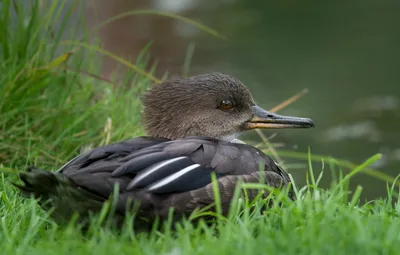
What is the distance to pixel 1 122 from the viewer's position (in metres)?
4.78

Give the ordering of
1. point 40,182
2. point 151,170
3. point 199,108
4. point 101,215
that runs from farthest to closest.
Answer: point 199,108 → point 151,170 → point 40,182 → point 101,215

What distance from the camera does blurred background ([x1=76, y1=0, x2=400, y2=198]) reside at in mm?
7352

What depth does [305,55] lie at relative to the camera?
10117mm

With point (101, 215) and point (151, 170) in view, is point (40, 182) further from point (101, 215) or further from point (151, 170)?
point (151, 170)

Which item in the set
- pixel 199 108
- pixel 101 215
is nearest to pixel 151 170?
pixel 101 215

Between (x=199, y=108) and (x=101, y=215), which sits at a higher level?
(x=199, y=108)

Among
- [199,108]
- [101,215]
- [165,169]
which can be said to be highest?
[199,108]

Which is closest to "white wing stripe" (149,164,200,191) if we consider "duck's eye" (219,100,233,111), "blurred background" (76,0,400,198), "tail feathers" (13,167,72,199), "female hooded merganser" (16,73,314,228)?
"female hooded merganser" (16,73,314,228)

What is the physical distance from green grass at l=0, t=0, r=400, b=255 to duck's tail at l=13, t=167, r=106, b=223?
68mm

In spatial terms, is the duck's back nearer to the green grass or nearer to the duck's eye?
the green grass

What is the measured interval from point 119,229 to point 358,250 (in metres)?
1.03

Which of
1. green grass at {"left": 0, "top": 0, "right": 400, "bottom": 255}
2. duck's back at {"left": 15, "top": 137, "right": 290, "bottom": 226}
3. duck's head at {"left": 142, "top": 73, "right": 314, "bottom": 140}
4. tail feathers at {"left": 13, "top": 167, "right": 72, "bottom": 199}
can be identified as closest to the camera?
green grass at {"left": 0, "top": 0, "right": 400, "bottom": 255}

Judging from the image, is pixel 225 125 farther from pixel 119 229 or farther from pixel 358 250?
pixel 358 250

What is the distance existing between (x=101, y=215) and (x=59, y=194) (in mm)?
270
